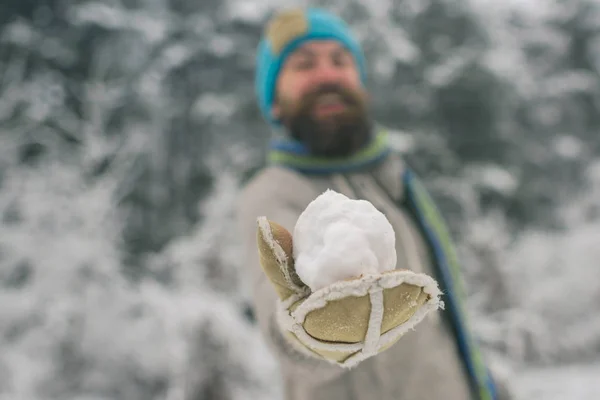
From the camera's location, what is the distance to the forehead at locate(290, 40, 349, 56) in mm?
939

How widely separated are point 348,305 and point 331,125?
549 millimetres

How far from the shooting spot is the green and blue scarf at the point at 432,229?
0.82 metres

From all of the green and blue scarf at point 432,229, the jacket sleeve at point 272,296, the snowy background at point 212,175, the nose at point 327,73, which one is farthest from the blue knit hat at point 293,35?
the snowy background at point 212,175

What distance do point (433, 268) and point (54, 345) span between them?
125 centimetres

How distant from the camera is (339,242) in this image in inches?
13.4

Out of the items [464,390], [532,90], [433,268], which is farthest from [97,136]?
[532,90]

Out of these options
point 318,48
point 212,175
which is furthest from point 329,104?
point 212,175

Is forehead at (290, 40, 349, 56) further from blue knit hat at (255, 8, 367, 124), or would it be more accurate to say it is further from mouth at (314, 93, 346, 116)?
mouth at (314, 93, 346, 116)

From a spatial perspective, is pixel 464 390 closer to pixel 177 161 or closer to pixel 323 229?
pixel 323 229

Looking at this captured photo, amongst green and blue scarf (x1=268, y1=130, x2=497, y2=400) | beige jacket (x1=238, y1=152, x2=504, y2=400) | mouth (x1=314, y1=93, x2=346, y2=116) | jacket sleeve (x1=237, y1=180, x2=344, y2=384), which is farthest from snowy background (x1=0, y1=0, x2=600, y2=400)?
mouth (x1=314, y1=93, x2=346, y2=116)

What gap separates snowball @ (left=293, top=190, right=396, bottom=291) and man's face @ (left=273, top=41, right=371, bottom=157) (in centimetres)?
46

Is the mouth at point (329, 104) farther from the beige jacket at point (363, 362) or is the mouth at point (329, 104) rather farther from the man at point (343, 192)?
→ the beige jacket at point (363, 362)

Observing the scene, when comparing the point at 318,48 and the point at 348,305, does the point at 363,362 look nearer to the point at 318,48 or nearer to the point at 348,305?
the point at 348,305

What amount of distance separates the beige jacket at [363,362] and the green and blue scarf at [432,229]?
2 cm
